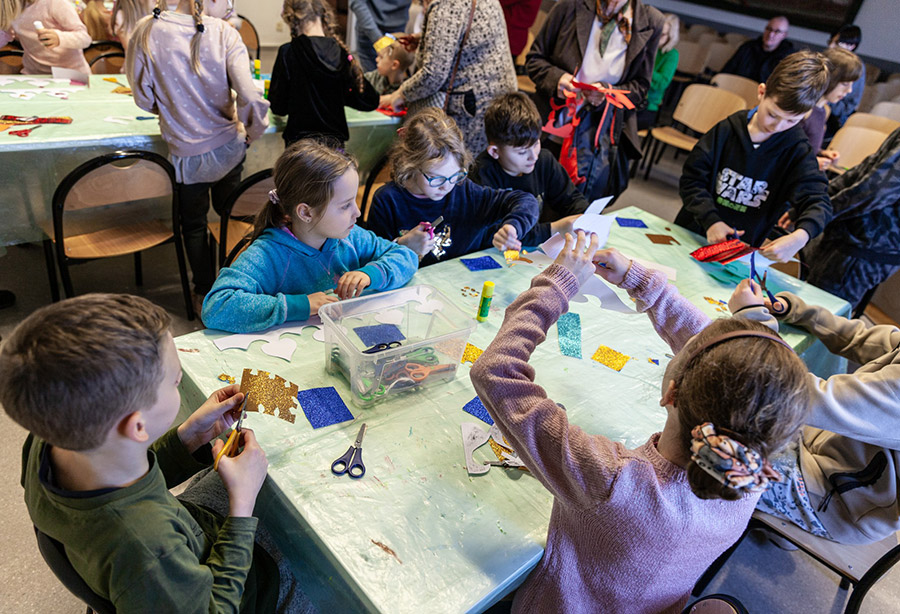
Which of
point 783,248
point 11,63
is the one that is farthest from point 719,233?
point 11,63

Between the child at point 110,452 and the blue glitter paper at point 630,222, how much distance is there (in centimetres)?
207

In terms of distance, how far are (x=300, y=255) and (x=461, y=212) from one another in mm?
763

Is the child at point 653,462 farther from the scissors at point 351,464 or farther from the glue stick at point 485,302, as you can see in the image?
the glue stick at point 485,302

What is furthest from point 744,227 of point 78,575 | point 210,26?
point 78,575

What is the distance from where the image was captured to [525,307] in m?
1.05

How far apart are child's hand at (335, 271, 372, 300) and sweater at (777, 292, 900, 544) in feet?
3.67

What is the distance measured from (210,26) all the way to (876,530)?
271 centimetres

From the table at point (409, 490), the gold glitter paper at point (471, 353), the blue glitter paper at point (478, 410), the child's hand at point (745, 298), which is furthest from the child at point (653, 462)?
the child's hand at point (745, 298)

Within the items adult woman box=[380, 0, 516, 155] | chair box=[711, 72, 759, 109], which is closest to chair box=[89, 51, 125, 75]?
adult woman box=[380, 0, 516, 155]

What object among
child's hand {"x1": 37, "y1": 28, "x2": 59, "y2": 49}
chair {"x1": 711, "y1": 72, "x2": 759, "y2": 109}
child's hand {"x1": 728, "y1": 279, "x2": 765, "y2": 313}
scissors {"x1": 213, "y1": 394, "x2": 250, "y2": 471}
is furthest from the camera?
chair {"x1": 711, "y1": 72, "x2": 759, "y2": 109}

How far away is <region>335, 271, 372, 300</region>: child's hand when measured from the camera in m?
1.46

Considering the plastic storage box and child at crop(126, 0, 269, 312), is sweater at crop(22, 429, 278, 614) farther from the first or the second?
child at crop(126, 0, 269, 312)

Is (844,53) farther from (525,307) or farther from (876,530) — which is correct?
(525,307)

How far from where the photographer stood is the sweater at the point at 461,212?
6.43ft
